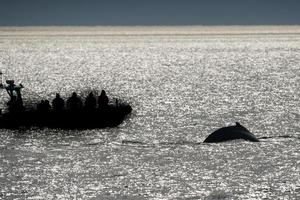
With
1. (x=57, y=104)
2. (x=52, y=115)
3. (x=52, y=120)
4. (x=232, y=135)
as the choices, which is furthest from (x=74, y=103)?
(x=232, y=135)

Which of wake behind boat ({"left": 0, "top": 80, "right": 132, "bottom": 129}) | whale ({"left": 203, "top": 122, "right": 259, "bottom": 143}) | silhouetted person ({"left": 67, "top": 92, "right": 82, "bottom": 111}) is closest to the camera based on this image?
whale ({"left": 203, "top": 122, "right": 259, "bottom": 143})

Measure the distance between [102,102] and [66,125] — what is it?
3.59m

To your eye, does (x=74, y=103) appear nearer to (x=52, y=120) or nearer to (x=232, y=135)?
(x=52, y=120)

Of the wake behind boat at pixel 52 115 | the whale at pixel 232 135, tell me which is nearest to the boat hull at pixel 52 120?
the wake behind boat at pixel 52 115

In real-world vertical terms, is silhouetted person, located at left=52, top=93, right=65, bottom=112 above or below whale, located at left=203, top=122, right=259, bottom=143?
above

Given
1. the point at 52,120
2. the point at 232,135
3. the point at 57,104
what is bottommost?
the point at 52,120

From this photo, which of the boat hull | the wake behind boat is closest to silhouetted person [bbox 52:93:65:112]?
the wake behind boat

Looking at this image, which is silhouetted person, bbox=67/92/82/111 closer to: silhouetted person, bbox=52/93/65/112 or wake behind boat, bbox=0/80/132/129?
wake behind boat, bbox=0/80/132/129

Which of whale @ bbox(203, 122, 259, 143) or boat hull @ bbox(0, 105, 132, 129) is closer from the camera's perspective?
whale @ bbox(203, 122, 259, 143)

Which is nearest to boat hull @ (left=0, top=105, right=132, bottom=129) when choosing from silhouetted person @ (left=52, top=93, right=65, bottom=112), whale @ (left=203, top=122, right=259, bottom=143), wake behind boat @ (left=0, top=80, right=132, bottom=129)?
wake behind boat @ (left=0, top=80, right=132, bottom=129)

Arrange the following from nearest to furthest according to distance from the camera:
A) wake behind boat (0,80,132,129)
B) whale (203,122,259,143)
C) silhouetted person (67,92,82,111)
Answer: whale (203,122,259,143) < wake behind boat (0,80,132,129) < silhouetted person (67,92,82,111)

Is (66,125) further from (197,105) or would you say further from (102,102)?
(197,105)

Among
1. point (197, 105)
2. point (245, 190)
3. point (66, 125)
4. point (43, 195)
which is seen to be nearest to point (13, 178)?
point (43, 195)

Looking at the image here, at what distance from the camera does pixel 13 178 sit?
3922 centimetres
